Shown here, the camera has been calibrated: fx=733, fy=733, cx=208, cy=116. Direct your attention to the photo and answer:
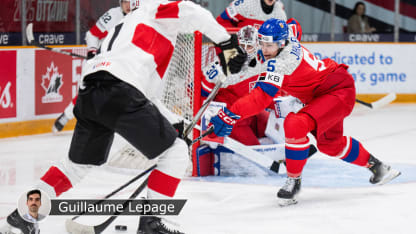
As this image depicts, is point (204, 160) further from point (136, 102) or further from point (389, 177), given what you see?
point (136, 102)

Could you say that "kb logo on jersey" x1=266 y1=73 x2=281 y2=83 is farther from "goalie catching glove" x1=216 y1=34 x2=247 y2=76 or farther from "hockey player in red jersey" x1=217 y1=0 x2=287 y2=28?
"hockey player in red jersey" x1=217 y1=0 x2=287 y2=28

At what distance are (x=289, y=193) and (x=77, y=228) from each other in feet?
3.52

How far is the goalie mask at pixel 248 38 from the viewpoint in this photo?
411 centimetres

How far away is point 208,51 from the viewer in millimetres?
4359

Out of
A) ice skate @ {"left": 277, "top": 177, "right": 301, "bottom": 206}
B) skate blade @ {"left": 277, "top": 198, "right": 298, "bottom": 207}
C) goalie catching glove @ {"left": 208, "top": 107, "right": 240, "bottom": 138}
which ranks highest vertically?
Answer: goalie catching glove @ {"left": 208, "top": 107, "right": 240, "bottom": 138}

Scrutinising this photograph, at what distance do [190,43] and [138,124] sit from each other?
5.19 feet

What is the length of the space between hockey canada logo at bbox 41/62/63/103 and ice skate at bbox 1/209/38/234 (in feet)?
11.0

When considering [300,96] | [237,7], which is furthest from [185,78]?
[237,7]

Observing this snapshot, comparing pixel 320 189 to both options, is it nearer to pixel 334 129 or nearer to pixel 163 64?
pixel 334 129

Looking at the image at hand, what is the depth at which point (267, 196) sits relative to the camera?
3660 millimetres

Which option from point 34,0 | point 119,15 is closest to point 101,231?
point 119,15

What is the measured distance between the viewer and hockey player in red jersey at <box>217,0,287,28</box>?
519 centimetres

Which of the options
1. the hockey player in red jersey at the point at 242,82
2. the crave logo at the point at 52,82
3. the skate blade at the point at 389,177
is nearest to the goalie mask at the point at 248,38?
the hockey player in red jersey at the point at 242,82

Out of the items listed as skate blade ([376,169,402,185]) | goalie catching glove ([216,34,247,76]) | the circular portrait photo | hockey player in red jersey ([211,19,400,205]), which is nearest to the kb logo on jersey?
hockey player in red jersey ([211,19,400,205])
